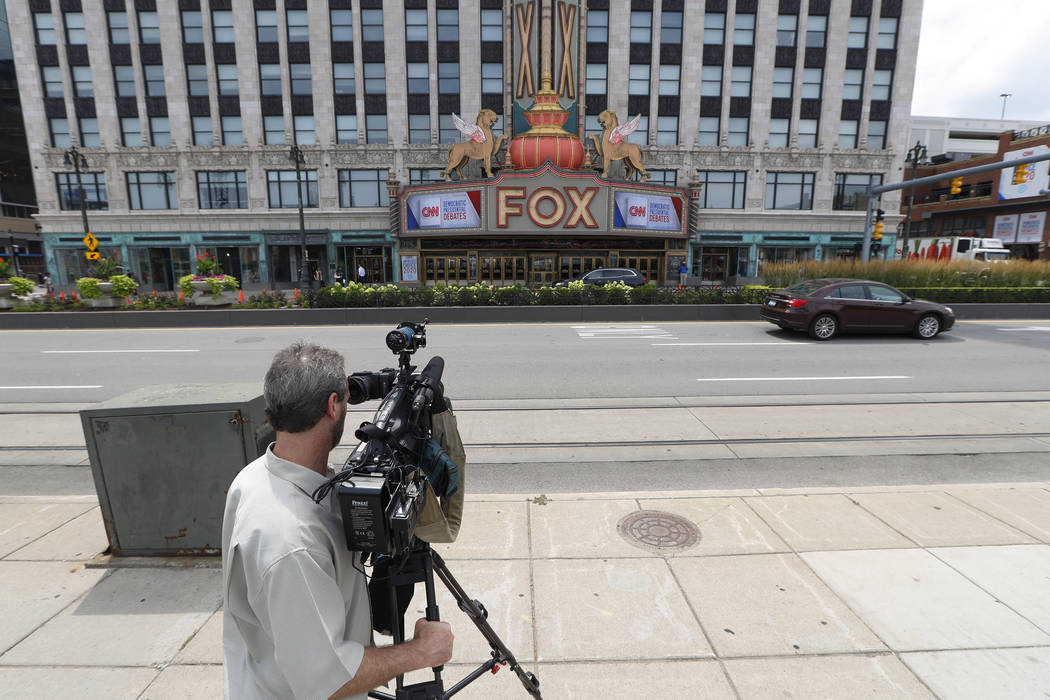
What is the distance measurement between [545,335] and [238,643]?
1330 cm

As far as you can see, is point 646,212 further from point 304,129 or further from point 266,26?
point 266,26

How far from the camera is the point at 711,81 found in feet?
116

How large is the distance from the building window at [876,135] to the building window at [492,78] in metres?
24.3

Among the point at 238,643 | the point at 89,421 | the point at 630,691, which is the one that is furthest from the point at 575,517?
the point at 89,421

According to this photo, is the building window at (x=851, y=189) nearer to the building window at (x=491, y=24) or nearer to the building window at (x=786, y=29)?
the building window at (x=786, y=29)

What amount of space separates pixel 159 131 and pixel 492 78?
71.4 ft

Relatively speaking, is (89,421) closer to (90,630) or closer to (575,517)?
(90,630)

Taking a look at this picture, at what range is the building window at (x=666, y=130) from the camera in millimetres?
35438

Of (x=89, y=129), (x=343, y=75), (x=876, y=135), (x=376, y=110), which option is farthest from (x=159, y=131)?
(x=876, y=135)

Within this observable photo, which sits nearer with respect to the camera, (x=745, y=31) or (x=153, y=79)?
(x=153, y=79)

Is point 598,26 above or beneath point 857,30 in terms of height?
above

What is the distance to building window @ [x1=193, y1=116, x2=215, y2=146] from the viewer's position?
34812 millimetres

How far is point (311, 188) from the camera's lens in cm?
3516

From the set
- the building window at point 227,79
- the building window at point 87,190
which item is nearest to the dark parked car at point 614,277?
the building window at point 227,79
